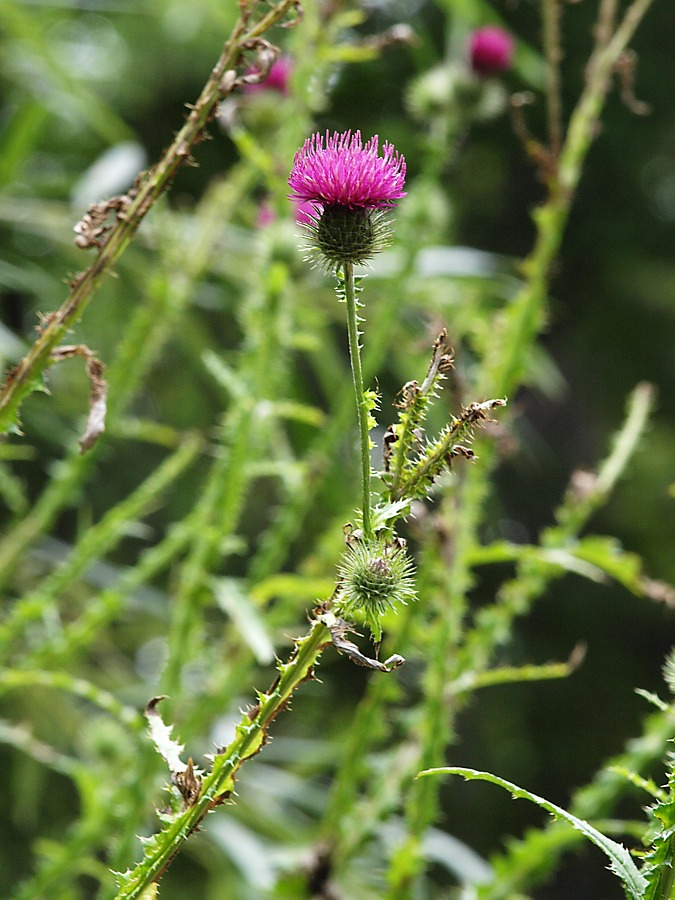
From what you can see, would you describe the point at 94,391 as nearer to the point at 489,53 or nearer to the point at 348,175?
the point at 348,175

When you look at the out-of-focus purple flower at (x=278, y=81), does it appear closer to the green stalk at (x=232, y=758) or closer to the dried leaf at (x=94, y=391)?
the dried leaf at (x=94, y=391)

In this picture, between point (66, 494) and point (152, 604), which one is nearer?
point (66, 494)

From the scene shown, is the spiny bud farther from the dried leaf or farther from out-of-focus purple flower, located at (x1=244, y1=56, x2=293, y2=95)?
out-of-focus purple flower, located at (x1=244, y1=56, x2=293, y2=95)

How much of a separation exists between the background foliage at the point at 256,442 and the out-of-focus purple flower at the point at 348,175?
311 mm

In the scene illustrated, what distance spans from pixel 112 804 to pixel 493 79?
0.98 m

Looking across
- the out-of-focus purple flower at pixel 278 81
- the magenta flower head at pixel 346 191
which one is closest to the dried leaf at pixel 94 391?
the magenta flower head at pixel 346 191

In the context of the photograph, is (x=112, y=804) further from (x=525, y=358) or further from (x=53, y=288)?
(x=53, y=288)

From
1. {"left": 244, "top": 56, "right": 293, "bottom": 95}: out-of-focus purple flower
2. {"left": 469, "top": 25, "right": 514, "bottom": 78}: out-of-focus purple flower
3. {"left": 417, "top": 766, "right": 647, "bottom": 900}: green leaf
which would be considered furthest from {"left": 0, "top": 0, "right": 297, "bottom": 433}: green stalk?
{"left": 469, "top": 25, "right": 514, "bottom": 78}: out-of-focus purple flower

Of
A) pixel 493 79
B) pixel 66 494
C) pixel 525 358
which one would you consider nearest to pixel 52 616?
pixel 66 494

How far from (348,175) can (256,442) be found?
56 centimetres

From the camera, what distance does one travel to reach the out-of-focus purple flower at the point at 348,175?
428 millimetres

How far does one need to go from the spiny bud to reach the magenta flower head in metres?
0.11

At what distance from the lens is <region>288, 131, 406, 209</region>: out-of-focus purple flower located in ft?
1.41

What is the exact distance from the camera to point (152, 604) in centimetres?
169
